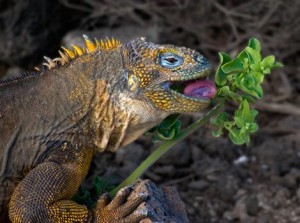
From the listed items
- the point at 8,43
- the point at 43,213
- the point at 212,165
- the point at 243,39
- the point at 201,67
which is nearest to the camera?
the point at 43,213

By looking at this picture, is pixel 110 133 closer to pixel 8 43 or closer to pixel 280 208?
pixel 280 208

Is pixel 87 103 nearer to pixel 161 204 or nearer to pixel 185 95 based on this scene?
pixel 185 95

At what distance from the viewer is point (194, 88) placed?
14.8 feet

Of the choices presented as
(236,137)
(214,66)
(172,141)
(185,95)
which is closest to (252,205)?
(172,141)

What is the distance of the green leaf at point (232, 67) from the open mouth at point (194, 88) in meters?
0.16

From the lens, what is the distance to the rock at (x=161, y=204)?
4187mm

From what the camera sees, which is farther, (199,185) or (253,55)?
(199,185)

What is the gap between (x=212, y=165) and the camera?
6.93 m

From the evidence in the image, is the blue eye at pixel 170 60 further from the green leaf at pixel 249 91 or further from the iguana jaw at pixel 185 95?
the green leaf at pixel 249 91

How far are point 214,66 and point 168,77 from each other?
3.88 meters

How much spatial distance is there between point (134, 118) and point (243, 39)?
161 inches

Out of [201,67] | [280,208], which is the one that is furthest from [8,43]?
[201,67]

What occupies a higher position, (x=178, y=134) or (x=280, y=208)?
(x=178, y=134)

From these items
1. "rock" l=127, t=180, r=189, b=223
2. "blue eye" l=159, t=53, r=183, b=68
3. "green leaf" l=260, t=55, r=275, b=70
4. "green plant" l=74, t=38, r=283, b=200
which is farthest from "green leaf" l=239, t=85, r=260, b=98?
"rock" l=127, t=180, r=189, b=223
